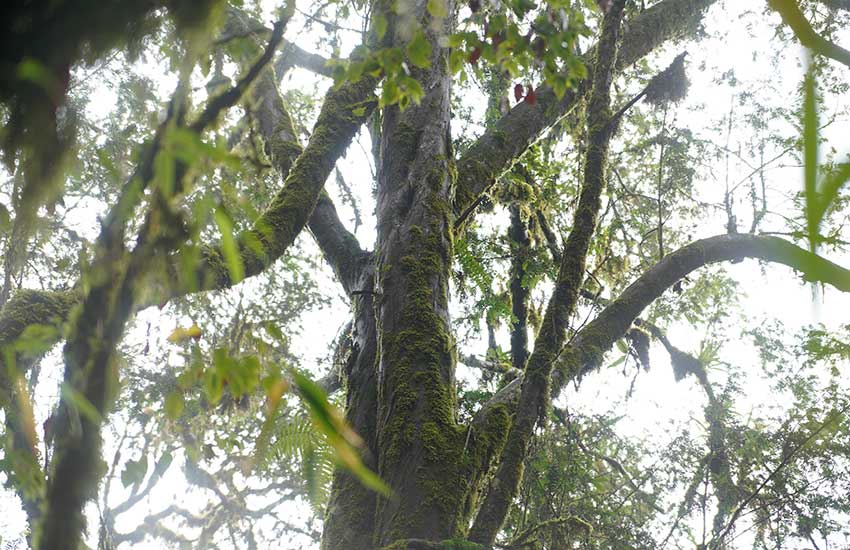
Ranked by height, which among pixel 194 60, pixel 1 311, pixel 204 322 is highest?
pixel 204 322

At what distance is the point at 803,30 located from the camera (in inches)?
23.4

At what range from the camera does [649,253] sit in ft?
30.1

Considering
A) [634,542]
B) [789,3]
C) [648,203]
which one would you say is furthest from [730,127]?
[789,3]

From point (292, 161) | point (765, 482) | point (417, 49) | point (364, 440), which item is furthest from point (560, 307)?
point (292, 161)

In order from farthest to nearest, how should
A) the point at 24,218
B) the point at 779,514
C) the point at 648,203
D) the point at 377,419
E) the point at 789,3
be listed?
the point at 648,203
the point at 779,514
the point at 377,419
the point at 24,218
the point at 789,3

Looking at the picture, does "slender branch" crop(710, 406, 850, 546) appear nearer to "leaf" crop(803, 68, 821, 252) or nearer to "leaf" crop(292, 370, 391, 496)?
"leaf" crop(292, 370, 391, 496)

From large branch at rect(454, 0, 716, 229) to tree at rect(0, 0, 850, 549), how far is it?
0.03 metres

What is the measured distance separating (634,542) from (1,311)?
195 inches

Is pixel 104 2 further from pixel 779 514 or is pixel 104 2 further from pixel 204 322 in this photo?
pixel 204 322

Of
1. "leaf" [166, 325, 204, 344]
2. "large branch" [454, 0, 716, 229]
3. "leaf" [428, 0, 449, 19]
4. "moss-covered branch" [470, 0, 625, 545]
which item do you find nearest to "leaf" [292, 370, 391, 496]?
"leaf" [166, 325, 204, 344]

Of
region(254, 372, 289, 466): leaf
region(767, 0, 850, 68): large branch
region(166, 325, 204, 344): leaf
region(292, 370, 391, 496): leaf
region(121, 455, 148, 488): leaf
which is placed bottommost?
region(292, 370, 391, 496): leaf

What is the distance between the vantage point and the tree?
1.03 m

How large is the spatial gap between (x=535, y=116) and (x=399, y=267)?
2.47m

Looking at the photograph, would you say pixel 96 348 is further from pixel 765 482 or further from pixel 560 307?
pixel 765 482
